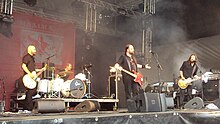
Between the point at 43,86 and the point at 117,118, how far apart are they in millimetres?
4379

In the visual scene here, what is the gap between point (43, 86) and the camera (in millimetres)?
6719

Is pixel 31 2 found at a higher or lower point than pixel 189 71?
higher

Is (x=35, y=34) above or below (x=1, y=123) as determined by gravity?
above

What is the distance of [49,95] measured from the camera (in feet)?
22.6

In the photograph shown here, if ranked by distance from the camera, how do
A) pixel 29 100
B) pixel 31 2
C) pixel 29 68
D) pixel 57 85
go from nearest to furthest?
pixel 29 100, pixel 29 68, pixel 57 85, pixel 31 2

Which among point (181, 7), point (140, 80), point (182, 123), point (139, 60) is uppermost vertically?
point (181, 7)

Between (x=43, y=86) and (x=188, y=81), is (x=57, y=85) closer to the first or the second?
(x=43, y=86)

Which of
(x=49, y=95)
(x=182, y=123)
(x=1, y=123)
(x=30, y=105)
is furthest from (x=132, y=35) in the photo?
(x=1, y=123)

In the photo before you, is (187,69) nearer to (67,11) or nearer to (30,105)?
(30,105)

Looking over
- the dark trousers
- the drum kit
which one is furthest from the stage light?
the dark trousers

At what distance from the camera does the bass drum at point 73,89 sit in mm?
7184

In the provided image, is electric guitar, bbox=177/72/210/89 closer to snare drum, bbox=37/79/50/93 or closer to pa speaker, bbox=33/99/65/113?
snare drum, bbox=37/79/50/93

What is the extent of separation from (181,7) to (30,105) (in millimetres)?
5959

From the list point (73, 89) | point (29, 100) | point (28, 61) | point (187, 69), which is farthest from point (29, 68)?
point (187, 69)
